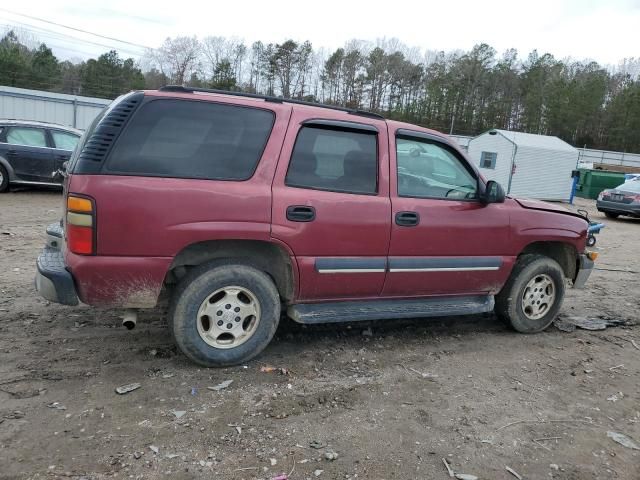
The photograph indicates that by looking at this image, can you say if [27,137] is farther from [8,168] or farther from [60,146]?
[8,168]

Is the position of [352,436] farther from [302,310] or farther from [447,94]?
[447,94]

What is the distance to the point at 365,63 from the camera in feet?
241

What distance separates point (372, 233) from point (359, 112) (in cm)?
103

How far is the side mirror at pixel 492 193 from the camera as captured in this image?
4461 mm

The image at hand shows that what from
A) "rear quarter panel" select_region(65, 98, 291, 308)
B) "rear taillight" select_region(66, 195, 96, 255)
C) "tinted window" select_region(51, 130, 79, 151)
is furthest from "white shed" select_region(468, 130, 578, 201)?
"rear taillight" select_region(66, 195, 96, 255)

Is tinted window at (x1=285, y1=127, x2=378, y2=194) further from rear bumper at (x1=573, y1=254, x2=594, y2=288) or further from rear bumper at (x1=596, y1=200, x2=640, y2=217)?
rear bumper at (x1=596, y1=200, x2=640, y2=217)

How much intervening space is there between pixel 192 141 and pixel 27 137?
9850 millimetres

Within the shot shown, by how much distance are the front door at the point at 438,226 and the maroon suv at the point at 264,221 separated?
0.04ft

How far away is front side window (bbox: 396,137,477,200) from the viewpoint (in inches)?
168

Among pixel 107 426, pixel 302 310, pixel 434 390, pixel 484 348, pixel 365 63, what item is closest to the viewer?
pixel 107 426

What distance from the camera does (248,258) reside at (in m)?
3.85

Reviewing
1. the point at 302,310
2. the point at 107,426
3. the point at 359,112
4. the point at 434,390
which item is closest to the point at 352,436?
the point at 434,390

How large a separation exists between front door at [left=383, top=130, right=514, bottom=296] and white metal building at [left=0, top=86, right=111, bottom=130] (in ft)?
64.5

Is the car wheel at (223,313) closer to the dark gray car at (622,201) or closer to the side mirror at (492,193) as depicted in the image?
the side mirror at (492,193)
